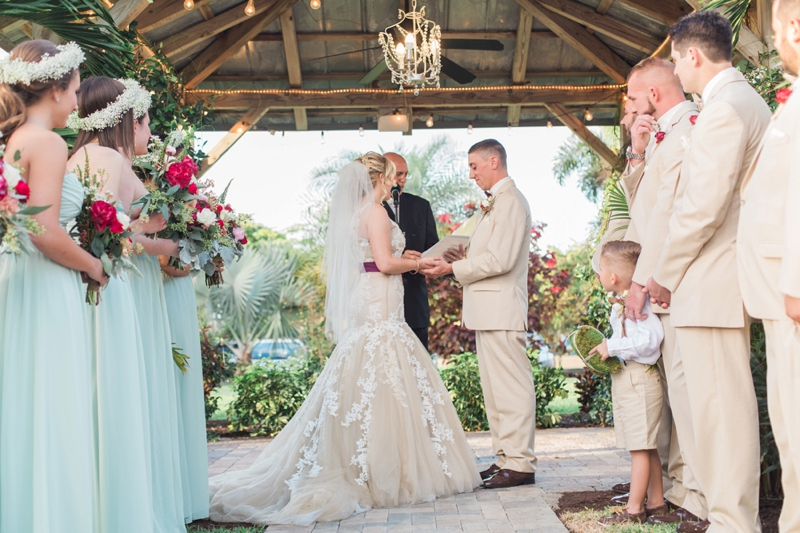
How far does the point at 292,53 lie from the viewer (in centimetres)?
968

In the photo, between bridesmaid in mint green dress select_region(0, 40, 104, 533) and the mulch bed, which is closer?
bridesmaid in mint green dress select_region(0, 40, 104, 533)

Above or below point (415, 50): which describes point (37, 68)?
below

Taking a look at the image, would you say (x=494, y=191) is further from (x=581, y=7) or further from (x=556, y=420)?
(x=581, y=7)

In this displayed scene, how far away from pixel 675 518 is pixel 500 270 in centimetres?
185

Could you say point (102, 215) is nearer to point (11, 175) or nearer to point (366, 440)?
point (11, 175)

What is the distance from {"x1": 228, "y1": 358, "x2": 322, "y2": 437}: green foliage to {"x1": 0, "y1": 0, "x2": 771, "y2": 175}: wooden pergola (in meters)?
2.99

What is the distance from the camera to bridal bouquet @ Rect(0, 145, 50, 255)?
228cm

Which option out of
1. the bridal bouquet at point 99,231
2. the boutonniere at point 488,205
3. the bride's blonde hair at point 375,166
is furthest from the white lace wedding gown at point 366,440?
the bridal bouquet at point 99,231

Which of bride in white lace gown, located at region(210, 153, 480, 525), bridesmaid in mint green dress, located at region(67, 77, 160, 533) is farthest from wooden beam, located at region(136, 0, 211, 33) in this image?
bridesmaid in mint green dress, located at region(67, 77, 160, 533)

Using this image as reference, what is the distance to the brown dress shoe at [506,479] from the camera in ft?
15.5

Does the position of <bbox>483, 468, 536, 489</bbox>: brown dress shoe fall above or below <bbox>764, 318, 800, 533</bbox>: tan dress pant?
below

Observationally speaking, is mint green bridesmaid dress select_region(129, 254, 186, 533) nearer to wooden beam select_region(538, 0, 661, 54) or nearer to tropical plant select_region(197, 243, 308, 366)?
wooden beam select_region(538, 0, 661, 54)

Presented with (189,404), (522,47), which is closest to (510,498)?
(189,404)

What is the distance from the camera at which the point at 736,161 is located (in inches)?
112
